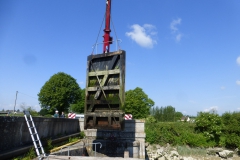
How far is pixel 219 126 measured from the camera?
790 inches

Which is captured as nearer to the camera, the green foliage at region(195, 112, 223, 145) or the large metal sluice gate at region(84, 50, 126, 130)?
the large metal sluice gate at region(84, 50, 126, 130)

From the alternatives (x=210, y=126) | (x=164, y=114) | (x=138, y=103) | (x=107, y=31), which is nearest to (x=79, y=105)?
(x=138, y=103)

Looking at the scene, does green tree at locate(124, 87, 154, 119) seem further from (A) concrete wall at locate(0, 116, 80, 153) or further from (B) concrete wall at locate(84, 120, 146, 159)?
(A) concrete wall at locate(0, 116, 80, 153)

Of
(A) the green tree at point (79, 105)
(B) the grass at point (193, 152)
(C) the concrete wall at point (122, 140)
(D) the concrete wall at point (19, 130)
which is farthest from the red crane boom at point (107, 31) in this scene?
(A) the green tree at point (79, 105)

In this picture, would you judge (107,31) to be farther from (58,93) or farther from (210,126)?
(58,93)

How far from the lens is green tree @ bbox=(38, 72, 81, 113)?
4027 centimetres

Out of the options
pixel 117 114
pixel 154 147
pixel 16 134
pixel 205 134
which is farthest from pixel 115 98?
pixel 205 134

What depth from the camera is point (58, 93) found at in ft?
132

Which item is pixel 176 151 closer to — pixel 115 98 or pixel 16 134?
pixel 115 98

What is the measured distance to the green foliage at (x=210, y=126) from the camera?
20070 mm

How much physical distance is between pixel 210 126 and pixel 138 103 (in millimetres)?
24471

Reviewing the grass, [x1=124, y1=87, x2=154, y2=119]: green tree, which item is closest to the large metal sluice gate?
the grass

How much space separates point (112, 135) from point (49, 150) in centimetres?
559

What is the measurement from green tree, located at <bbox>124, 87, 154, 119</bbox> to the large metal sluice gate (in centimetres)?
3341
